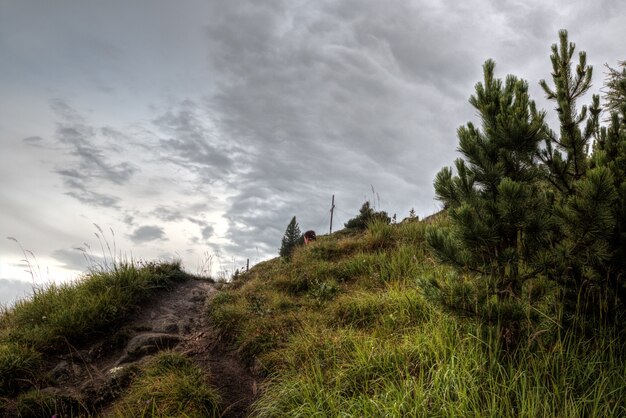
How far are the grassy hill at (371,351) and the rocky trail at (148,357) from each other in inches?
6.1

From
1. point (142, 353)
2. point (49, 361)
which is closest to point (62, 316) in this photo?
point (49, 361)

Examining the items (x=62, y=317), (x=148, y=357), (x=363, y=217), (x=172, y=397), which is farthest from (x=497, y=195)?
(x=363, y=217)

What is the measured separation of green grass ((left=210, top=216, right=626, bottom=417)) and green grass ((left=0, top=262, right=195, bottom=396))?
264cm

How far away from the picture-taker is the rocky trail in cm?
511

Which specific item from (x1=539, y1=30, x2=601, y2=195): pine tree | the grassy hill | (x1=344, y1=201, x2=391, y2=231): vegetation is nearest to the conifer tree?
(x1=344, y1=201, x2=391, y2=231): vegetation

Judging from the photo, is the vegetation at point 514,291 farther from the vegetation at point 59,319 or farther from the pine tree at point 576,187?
the vegetation at point 59,319

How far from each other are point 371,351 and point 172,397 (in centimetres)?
214

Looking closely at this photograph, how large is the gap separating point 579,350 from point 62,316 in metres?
7.06

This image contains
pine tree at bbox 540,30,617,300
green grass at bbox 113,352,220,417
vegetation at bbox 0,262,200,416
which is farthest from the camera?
vegetation at bbox 0,262,200,416

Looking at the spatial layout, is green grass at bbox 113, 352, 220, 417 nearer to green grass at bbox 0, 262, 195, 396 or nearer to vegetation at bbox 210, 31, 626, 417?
vegetation at bbox 210, 31, 626, 417

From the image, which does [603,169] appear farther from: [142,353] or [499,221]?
[142,353]

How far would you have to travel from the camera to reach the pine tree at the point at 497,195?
3.39 m

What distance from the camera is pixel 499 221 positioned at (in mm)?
3420

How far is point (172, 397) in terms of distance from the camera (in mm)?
4375
